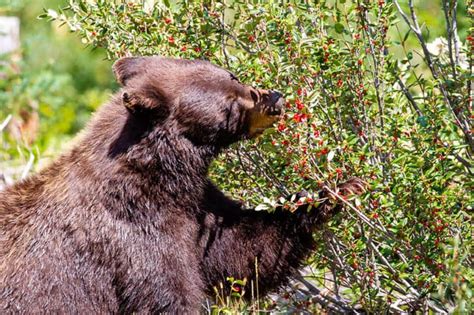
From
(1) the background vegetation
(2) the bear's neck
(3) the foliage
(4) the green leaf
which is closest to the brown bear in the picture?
(2) the bear's neck

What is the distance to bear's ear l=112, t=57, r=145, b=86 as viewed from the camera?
15.6 feet

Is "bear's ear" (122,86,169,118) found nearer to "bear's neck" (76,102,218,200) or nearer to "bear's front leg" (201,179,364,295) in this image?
"bear's neck" (76,102,218,200)

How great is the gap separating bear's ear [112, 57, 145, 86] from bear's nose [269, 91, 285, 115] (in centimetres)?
76

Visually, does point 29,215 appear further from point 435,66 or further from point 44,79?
point 44,79

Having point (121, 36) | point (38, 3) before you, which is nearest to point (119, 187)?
point (121, 36)

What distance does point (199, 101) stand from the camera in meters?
4.65

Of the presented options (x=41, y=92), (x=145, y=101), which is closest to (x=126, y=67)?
(x=145, y=101)

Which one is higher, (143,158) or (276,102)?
(276,102)

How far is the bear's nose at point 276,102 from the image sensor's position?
14.6ft

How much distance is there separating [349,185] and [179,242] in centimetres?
91

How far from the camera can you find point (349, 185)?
14.2 feet

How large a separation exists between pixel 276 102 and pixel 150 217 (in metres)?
0.86

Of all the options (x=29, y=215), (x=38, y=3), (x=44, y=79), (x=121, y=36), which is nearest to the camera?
(x=29, y=215)

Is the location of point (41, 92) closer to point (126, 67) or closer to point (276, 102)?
point (126, 67)
